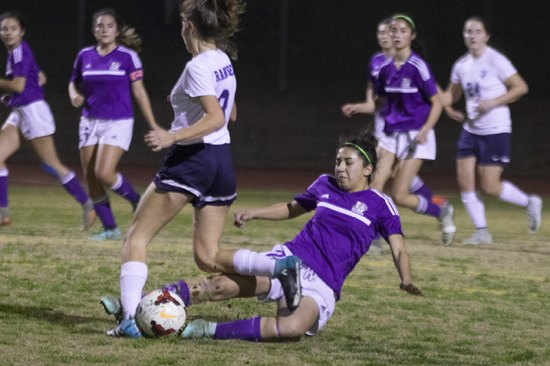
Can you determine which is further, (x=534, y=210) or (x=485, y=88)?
(x=534, y=210)

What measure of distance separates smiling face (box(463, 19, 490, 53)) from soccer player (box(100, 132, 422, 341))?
187 inches

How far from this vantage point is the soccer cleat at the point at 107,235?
10156 mm

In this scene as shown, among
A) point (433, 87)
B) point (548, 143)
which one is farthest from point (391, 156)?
point (548, 143)

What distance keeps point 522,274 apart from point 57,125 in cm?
1348

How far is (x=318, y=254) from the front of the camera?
19.1ft

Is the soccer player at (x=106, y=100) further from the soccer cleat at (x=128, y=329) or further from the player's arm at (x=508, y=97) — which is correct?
the soccer cleat at (x=128, y=329)

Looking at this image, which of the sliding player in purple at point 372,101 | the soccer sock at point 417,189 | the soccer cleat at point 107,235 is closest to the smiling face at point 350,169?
the sliding player in purple at point 372,101

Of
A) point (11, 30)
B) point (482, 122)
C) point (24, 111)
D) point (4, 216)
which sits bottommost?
point (4, 216)

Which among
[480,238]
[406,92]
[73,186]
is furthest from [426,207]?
[73,186]

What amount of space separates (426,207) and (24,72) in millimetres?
3892

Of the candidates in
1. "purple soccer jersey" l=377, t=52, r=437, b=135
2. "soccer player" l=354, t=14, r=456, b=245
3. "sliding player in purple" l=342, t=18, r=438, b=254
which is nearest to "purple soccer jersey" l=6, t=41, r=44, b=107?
"sliding player in purple" l=342, t=18, r=438, b=254

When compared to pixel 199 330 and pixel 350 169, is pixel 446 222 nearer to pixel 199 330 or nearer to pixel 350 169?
pixel 350 169

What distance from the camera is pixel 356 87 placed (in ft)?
75.3

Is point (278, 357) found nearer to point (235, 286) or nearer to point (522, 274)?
point (235, 286)
